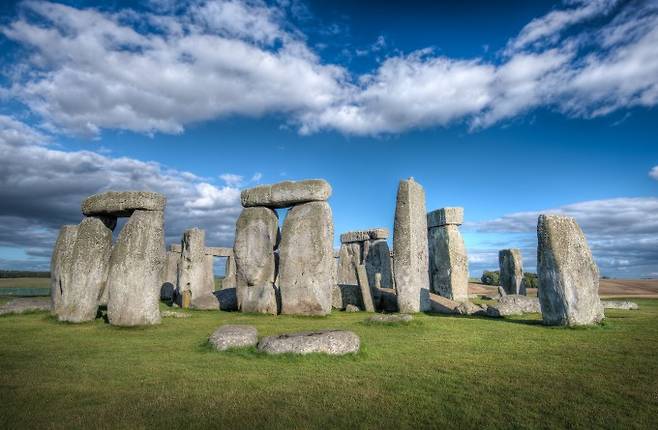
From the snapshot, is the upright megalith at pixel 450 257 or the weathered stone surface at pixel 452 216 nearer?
the upright megalith at pixel 450 257

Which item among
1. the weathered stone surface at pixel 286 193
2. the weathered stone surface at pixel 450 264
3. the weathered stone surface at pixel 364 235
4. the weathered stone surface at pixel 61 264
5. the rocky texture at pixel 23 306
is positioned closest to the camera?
the weathered stone surface at pixel 61 264

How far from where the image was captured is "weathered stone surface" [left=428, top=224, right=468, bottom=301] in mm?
18203

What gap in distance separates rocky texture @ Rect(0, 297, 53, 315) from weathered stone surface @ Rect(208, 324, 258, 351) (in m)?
7.99

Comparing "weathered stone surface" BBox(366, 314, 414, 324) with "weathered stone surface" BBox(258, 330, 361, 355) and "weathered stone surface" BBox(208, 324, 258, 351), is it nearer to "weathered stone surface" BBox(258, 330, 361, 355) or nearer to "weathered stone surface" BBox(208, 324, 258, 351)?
"weathered stone surface" BBox(258, 330, 361, 355)

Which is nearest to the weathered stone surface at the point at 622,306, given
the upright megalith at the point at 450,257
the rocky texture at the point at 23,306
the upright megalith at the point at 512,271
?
the upright megalith at the point at 512,271

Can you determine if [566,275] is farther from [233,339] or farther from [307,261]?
[233,339]

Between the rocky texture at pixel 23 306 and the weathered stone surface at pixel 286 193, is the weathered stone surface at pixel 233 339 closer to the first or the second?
the weathered stone surface at pixel 286 193

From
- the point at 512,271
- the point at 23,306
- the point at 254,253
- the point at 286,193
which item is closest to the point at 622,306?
the point at 512,271

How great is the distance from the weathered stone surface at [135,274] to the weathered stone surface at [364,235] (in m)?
15.0

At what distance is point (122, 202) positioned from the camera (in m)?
10.5

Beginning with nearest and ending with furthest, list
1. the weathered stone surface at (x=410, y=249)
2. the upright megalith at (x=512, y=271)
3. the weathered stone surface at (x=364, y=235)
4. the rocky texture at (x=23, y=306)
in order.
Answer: the rocky texture at (x=23, y=306) → the weathered stone surface at (x=410, y=249) → the upright megalith at (x=512, y=271) → the weathered stone surface at (x=364, y=235)

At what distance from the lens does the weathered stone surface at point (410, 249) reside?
12953mm

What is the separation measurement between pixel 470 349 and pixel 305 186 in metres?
7.82

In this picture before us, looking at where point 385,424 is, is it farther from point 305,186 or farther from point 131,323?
point 305,186
